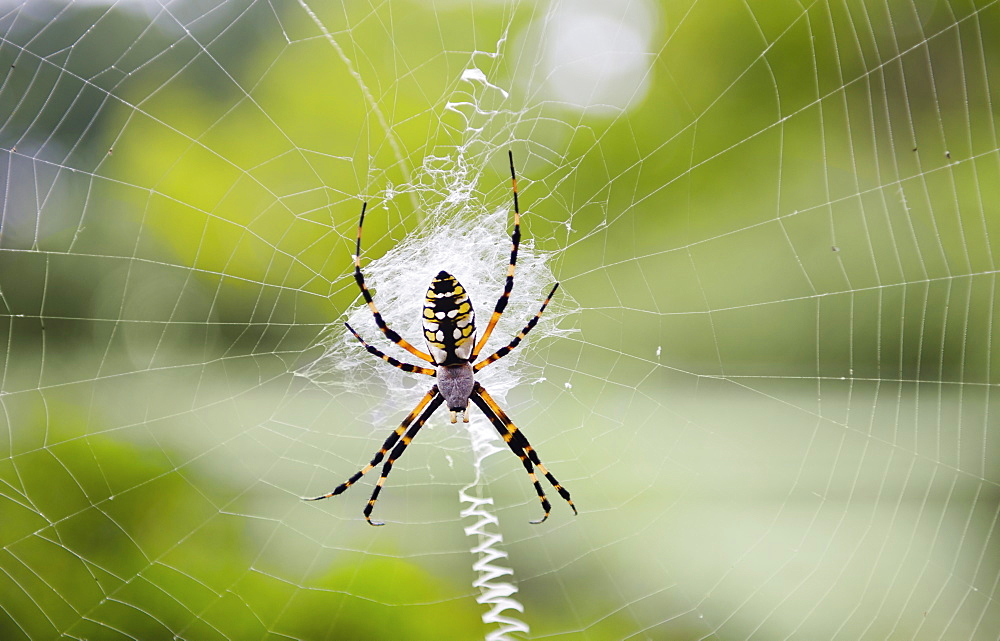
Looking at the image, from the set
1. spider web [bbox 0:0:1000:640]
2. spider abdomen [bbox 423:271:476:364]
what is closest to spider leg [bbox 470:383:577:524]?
spider abdomen [bbox 423:271:476:364]

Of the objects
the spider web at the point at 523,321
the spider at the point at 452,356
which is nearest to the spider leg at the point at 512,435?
the spider at the point at 452,356

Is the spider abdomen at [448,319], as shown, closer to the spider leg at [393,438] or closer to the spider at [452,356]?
the spider at [452,356]

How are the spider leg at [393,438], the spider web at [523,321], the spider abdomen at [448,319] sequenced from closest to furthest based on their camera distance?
1. the spider abdomen at [448,319]
2. the spider leg at [393,438]
3. the spider web at [523,321]

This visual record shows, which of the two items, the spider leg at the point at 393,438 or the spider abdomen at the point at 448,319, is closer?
the spider abdomen at the point at 448,319

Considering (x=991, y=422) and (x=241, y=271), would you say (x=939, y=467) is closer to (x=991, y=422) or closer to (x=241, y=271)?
(x=991, y=422)

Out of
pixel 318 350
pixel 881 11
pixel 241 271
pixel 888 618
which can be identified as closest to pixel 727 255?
pixel 881 11

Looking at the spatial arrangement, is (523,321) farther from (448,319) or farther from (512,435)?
(448,319)
